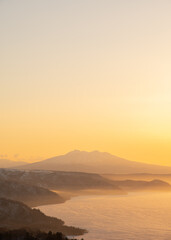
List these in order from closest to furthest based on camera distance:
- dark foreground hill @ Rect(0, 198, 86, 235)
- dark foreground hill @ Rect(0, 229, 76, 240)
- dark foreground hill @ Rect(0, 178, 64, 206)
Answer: dark foreground hill @ Rect(0, 229, 76, 240), dark foreground hill @ Rect(0, 198, 86, 235), dark foreground hill @ Rect(0, 178, 64, 206)

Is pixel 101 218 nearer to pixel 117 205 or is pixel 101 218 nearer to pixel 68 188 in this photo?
pixel 117 205

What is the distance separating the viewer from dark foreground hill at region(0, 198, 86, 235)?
79750 mm

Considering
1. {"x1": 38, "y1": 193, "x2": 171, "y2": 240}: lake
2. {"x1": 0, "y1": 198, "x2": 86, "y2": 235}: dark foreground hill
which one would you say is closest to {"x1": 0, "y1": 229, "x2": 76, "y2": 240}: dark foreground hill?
{"x1": 38, "y1": 193, "x2": 171, "y2": 240}: lake

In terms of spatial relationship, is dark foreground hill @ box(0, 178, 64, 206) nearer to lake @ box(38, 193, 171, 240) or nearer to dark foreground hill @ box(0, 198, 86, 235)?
lake @ box(38, 193, 171, 240)

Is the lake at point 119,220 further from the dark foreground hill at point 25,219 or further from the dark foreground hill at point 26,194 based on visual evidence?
the dark foreground hill at point 26,194

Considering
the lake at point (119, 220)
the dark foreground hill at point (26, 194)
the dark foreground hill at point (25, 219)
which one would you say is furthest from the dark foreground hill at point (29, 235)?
the dark foreground hill at point (26, 194)

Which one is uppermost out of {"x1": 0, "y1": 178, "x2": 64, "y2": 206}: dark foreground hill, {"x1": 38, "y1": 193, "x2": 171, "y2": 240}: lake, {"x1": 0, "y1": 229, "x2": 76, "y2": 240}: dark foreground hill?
{"x1": 0, "y1": 178, "x2": 64, "y2": 206}: dark foreground hill

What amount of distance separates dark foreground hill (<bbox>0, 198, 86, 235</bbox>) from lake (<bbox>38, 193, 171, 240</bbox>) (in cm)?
442

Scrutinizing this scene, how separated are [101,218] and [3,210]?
2664 centimetres

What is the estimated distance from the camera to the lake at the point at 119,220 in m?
77.8

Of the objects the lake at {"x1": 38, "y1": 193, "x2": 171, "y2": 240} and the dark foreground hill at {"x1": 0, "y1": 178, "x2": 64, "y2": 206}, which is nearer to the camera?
the lake at {"x1": 38, "y1": 193, "x2": 171, "y2": 240}

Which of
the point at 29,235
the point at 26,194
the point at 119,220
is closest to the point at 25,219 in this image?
the point at 119,220

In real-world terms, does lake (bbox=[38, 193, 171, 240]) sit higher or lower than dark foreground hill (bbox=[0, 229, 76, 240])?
higher

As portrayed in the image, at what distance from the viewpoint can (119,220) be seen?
3812 inches
